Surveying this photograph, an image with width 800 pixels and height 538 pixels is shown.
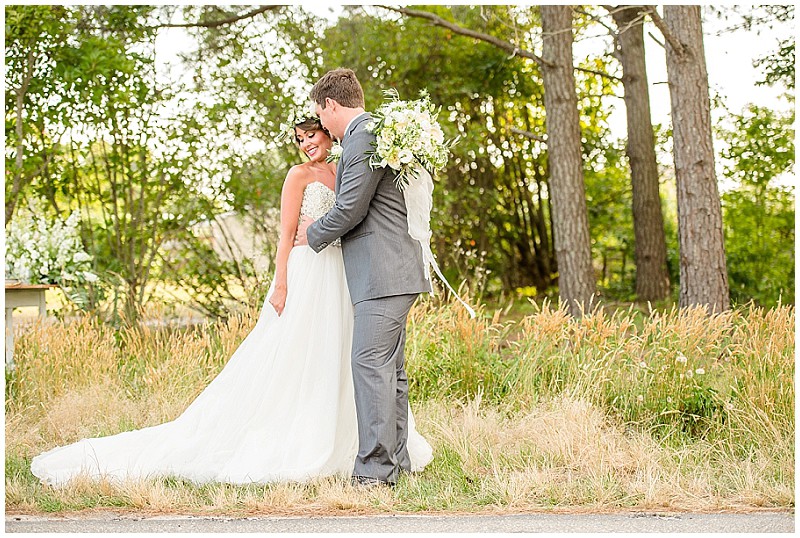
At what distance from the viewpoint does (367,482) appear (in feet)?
13.6

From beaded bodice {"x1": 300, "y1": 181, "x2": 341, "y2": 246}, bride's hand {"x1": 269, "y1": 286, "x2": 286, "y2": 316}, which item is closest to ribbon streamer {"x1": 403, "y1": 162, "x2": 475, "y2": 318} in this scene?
beaded bodice {"x1": 300, "y1": 181, "x2": 341, "y2": 246}

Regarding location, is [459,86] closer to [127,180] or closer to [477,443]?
[127,180]

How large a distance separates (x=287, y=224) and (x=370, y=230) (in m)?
0.51

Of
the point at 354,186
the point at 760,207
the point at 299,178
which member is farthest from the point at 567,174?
the point at 354,186

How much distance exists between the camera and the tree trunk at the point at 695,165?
7.47m

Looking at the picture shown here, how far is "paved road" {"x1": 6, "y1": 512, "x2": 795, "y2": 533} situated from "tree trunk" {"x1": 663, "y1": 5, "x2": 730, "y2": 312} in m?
4.00

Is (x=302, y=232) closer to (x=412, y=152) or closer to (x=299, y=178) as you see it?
(x=299, y=178)

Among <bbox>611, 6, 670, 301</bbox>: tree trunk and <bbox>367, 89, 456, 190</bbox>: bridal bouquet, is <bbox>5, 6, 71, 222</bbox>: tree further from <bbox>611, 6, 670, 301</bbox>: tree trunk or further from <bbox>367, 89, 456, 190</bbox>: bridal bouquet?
<bbox>611, 6, 670, 301</bbox>: tree trunk

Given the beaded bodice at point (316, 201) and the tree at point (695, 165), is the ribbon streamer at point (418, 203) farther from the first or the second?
the tree at point (695, 165)

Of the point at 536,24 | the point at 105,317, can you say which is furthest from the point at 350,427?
the point at 536,24

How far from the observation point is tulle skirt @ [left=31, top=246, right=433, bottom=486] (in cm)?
433

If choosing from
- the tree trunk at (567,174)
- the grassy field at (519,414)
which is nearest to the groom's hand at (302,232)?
the grassy field at (519,414)

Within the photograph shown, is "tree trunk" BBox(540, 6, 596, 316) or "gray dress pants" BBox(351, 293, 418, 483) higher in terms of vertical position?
"tree trunk" BBox(540, 6, 596, 316)

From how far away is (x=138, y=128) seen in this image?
9047 millimetres
